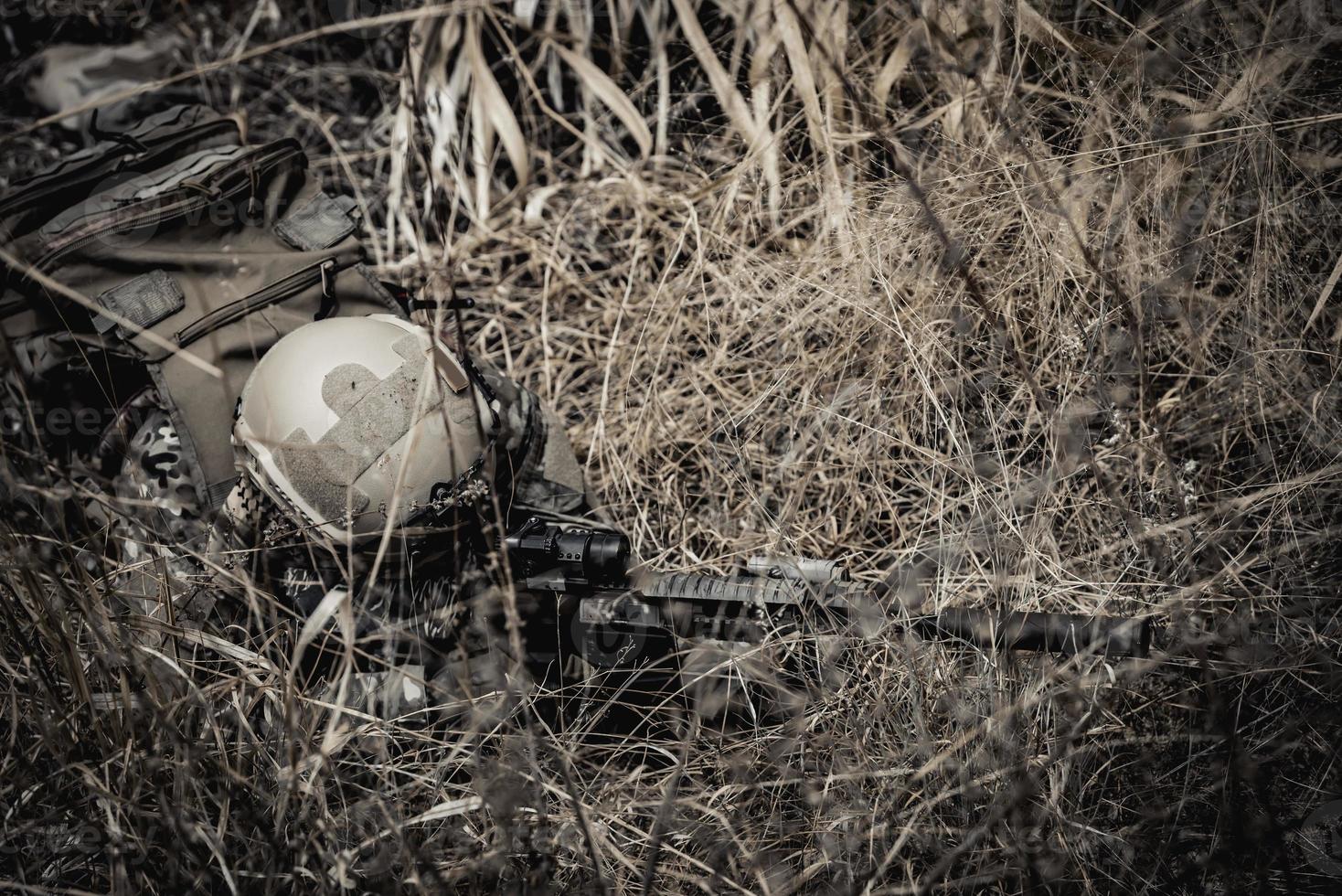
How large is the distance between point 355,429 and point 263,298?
668 mm

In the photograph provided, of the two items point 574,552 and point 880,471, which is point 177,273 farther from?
point 880,471

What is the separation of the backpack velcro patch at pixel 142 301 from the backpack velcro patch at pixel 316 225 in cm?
37

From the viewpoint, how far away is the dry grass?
6.64 feet

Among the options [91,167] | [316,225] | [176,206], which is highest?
[91,167]

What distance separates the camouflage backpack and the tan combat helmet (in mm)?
268

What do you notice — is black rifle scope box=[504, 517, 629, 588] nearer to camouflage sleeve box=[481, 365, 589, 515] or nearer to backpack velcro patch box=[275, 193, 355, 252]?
camouflage sleeve box=[481, 365, 589, 515]

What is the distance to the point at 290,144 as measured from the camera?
3066 millimetres

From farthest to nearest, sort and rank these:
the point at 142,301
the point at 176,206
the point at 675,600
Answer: the point at 176,206, the point at 142,301, the point at 675,600

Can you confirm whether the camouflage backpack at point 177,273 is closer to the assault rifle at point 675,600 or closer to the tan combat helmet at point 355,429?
the tan combat helmet at point 355,429

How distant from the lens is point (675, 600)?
2.39 metres

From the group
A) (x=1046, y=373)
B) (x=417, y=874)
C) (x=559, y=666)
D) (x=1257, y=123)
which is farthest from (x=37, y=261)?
(x=1257, y=123)

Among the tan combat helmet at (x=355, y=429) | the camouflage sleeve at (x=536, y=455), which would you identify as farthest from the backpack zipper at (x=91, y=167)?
the camouflage sleeve at (x=536, y=455)

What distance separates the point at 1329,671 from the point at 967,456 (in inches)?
36.5

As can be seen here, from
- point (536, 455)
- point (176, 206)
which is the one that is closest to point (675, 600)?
point (536, 455)
